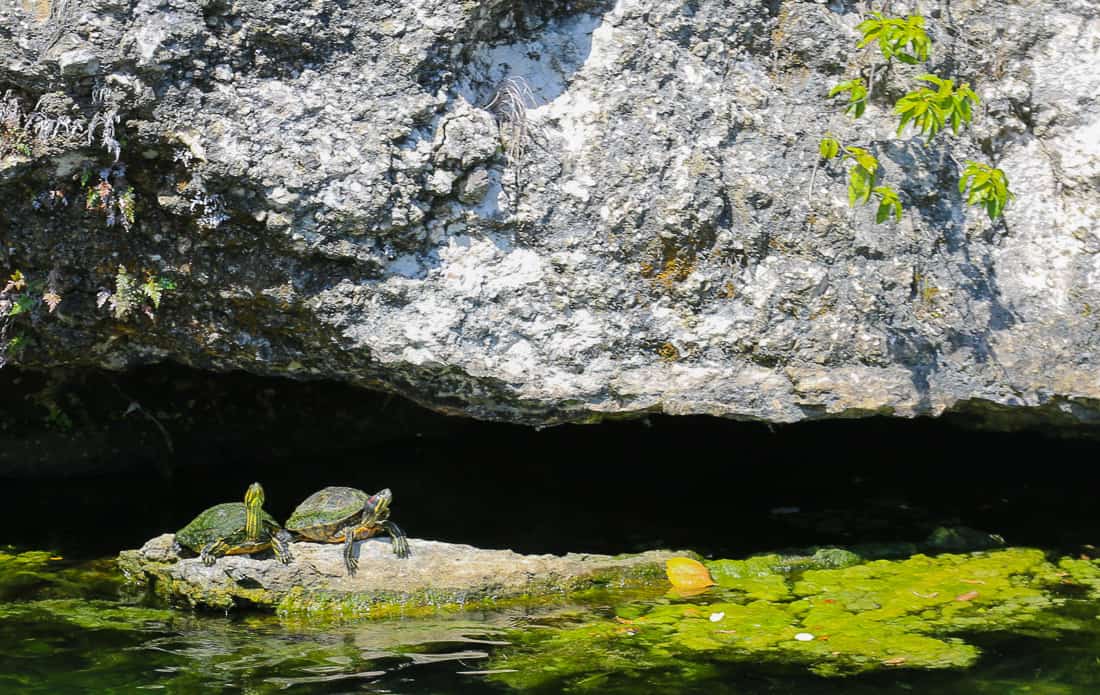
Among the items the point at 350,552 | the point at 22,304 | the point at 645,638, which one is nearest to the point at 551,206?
the point at 350,552

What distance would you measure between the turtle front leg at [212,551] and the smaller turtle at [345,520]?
0.35 metres

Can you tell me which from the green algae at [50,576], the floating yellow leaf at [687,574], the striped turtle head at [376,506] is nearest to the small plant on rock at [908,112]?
the floating yellow leaf at [687,574]

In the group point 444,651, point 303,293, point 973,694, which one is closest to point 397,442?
point 303,293

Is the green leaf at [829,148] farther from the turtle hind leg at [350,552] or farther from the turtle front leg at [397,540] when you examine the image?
the turtle hind leg at [350,552]

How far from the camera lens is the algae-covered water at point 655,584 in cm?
450

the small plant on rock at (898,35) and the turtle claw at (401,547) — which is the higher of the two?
the small plant on rock at (898,35)

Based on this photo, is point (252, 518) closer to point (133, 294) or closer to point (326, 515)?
point (326, 515)

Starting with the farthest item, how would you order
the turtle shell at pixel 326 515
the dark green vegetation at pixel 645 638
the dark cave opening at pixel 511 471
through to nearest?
the dark cave opening at pixel 511 471 < the turtle shell at pixel 326 515 < the dark green vegetation at pixel 645 638

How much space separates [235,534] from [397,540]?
0.83 m

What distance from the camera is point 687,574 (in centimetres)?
583

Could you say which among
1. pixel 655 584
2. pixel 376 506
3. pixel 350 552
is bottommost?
pixel 655 584

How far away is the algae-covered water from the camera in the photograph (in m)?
4.50

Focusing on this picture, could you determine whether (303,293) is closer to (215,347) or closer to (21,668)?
(215,347)

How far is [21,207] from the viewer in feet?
17.4
